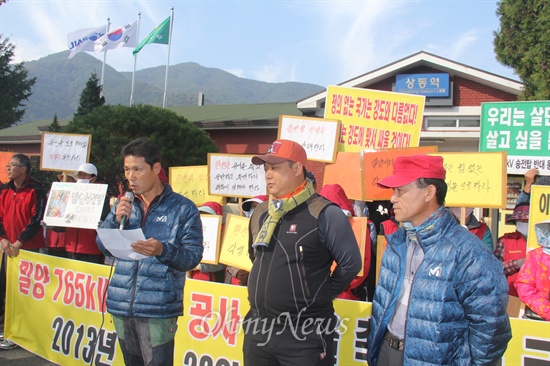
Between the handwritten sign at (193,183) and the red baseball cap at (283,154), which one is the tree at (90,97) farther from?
the red baseball cap at (283,154)

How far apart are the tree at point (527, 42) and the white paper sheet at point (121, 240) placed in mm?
9978

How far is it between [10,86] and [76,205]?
1605 inches

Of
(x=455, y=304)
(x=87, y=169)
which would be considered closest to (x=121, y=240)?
(x=455, y=304)

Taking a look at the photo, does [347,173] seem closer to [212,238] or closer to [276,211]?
[212,238]

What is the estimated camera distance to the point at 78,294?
5.06 m

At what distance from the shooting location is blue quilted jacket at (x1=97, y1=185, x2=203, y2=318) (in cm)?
301

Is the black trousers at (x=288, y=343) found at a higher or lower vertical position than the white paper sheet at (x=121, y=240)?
lower

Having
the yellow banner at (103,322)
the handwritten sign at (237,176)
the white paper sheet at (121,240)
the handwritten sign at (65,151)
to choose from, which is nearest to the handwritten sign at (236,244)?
the yellow banner at (103,322)

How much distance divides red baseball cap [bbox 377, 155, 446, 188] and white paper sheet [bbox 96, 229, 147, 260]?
1.43 m

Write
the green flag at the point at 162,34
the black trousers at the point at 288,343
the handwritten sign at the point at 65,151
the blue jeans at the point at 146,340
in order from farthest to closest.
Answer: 1. the green flag at the point at 162,34
2. the handwritten sign at the point at 65,151
3. the blue jeans at the point at 146,340
4. the black trousers at the point at 288,343

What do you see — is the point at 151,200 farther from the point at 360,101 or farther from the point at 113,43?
the point at 113,43

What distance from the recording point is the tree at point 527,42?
1029cm

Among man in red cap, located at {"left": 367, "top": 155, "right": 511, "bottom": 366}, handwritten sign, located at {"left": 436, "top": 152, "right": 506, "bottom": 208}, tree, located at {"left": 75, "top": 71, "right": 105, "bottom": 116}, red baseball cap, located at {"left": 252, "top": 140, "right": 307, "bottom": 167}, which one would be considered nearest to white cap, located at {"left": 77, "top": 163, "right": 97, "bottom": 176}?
red baseball cap, located at {"left": 252, "top": 140, "right": 307, "bottom": 167}

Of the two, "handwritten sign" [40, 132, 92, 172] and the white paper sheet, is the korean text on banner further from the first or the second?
"handwritten sign" [40, 132, 92, 172]
